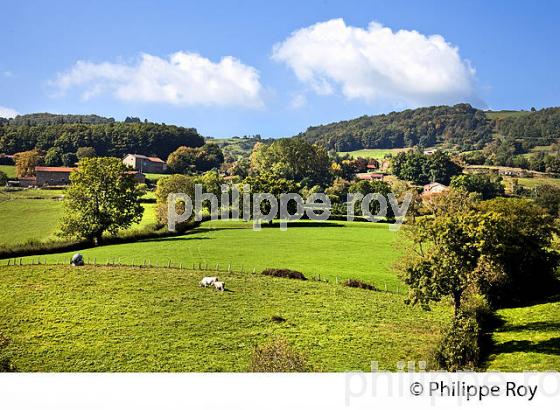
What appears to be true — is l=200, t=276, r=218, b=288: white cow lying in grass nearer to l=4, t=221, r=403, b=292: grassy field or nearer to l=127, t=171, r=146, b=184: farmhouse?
l=4, t=221, r=403, b=292: grassy field

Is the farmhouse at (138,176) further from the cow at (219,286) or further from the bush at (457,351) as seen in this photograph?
the bush at (457,351)

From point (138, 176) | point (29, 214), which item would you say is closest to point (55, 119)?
point (29, 214)

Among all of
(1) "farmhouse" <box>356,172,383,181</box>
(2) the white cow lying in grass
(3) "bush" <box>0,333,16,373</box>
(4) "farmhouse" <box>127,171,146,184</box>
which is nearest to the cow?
(2) the white cow lying in grass

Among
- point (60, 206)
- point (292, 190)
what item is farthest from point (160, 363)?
point (292, 190)

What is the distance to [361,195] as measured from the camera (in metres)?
21.3

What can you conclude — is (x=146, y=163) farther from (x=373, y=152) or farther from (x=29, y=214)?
(x=373, y=152)

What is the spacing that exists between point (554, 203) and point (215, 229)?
13247 mm

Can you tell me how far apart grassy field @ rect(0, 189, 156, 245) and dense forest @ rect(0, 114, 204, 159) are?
1371mm

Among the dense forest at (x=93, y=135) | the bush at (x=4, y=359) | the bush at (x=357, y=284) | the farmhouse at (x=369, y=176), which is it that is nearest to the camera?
the bush at (x=4, y=359)

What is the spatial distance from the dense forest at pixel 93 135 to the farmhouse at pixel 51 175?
2.34 ft

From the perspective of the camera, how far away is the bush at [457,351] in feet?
30.6

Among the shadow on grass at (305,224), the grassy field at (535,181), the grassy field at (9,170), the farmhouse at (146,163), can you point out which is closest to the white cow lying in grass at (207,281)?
the farmhouse at (146,163)
